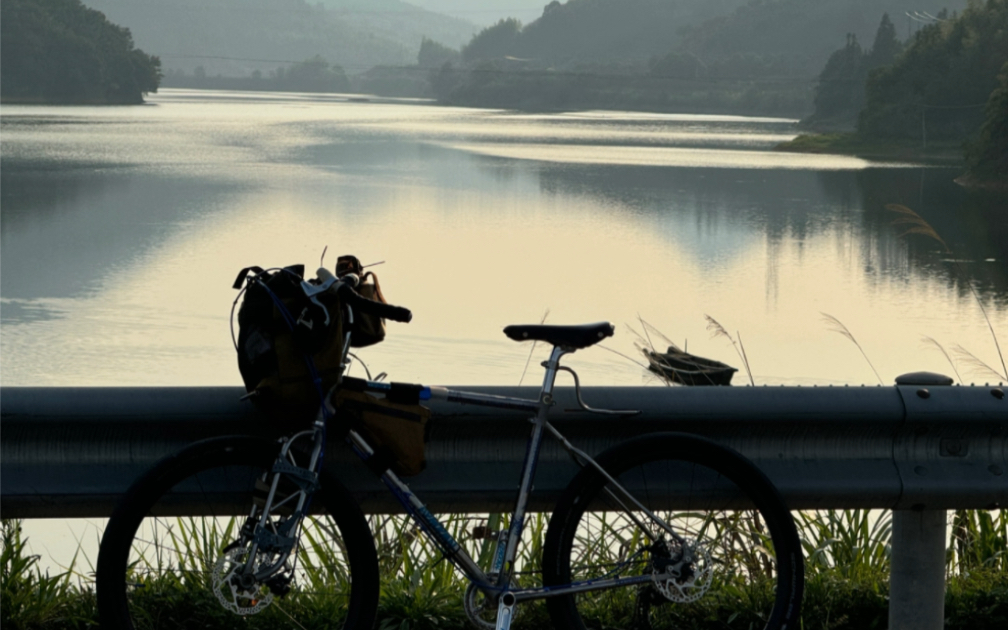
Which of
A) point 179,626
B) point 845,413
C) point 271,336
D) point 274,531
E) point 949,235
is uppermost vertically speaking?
point 271,336

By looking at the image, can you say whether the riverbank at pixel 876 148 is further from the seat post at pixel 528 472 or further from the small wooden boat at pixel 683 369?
the seat post at pixel 528 472

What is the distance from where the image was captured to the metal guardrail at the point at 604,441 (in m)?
3.17

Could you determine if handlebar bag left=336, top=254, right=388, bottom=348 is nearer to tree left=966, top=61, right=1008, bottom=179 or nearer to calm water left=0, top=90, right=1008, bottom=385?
calm water left=0, top=90, right=1008, bottom=385

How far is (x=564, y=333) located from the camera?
3121 mm

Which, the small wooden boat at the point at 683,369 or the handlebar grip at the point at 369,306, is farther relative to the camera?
the small wooden boat at the point at 683,369

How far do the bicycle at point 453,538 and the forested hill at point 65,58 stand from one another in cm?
11071

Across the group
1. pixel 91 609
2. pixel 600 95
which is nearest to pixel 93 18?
pixel 600 95

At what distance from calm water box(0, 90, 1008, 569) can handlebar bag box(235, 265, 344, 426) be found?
165cm

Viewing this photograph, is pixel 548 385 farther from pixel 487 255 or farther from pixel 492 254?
pixel 492 254

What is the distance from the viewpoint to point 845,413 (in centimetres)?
329

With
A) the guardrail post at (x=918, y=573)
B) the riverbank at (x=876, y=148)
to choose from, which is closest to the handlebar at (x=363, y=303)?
the guardrail post at (x=918, y=573)

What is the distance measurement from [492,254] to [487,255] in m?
0.19

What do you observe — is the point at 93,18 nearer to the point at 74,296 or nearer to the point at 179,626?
the point at 74,296

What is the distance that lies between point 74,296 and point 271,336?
20.7 meters
